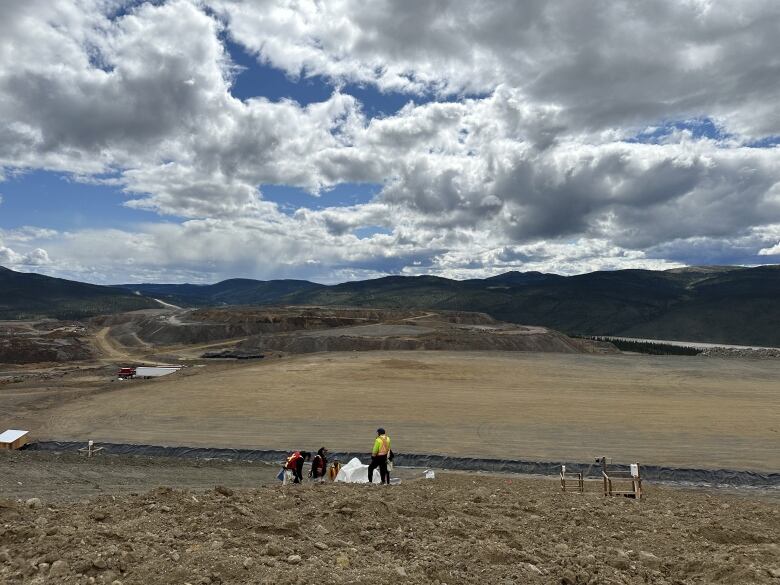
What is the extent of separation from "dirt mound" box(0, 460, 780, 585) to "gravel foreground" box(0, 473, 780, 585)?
23 millimetres

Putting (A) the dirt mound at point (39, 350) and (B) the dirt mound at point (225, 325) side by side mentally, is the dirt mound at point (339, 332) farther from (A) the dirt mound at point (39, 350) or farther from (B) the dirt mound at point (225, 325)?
(A) the dirt mound at point (39, 350)

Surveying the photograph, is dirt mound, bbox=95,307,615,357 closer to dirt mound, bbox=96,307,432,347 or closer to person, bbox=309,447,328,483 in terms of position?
dirt mound, bbox=96,307,432,347

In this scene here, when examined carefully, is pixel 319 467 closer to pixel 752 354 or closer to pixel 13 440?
pixel 13 440

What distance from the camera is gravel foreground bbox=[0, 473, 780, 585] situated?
6.82 metres

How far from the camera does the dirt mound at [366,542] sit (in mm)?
6828

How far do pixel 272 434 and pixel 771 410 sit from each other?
108 ft

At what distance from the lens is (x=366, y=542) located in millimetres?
8492

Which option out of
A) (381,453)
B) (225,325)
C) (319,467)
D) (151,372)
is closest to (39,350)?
(225,325)

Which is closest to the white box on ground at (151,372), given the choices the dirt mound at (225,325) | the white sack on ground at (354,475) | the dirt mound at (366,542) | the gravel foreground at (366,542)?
the dirt mound at (225,325)

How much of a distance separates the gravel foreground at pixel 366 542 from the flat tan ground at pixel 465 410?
15.2 metres

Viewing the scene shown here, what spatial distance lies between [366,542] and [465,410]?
26616mm

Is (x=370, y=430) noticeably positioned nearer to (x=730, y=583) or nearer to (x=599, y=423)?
(x=599, y=423)

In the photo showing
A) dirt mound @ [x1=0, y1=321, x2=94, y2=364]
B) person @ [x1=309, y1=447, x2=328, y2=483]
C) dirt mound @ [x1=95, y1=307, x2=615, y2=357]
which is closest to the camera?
person @ [x1=309, y1=447, x2=328, y2=483]

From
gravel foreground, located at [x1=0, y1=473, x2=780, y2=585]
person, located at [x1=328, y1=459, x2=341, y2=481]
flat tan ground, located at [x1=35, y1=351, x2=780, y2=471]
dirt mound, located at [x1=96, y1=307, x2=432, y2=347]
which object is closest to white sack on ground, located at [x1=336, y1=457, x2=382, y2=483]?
person, located at [x1=328, y1=459, x2=341, y2=481]
